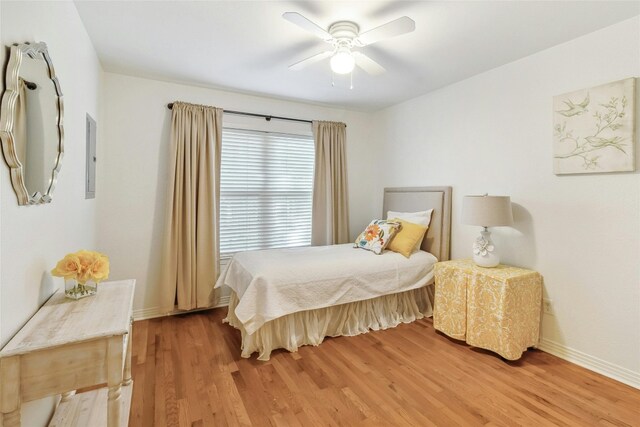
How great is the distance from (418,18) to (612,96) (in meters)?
1.42

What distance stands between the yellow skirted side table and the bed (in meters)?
0.43

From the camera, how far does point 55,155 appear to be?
1563mm

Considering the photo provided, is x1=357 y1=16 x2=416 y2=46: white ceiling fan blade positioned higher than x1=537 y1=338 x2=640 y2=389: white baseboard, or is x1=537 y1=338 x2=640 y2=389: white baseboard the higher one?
x1=357 y1=16 x2=416 y2=46: white ceiling fan blade

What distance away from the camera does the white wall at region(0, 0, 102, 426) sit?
1121mm

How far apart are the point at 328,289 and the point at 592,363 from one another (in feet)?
6.53

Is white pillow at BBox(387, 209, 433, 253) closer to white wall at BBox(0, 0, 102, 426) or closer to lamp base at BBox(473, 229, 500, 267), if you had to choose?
lamp base at BBox(473, 229, 500, 267)

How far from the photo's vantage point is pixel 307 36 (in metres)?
2.26

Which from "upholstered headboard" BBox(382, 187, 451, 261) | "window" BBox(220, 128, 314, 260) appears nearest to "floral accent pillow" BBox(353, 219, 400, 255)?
"upholstered headboard" BBox(382, 187, 451, 261)

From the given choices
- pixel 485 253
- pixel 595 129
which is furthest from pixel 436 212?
pixel 595 129

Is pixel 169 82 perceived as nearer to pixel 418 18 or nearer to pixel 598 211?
pixel 418 18

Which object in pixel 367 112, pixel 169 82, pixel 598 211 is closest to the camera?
pixel 598 211

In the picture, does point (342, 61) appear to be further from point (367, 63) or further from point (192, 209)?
point (192, 209)

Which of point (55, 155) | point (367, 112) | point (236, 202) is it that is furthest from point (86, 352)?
point (367, 112)

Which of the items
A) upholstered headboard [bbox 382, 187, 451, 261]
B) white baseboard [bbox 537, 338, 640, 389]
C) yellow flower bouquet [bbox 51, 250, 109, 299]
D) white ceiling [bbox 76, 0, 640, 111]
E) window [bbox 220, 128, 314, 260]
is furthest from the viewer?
window [bbox 220, 128, 314, 260]
